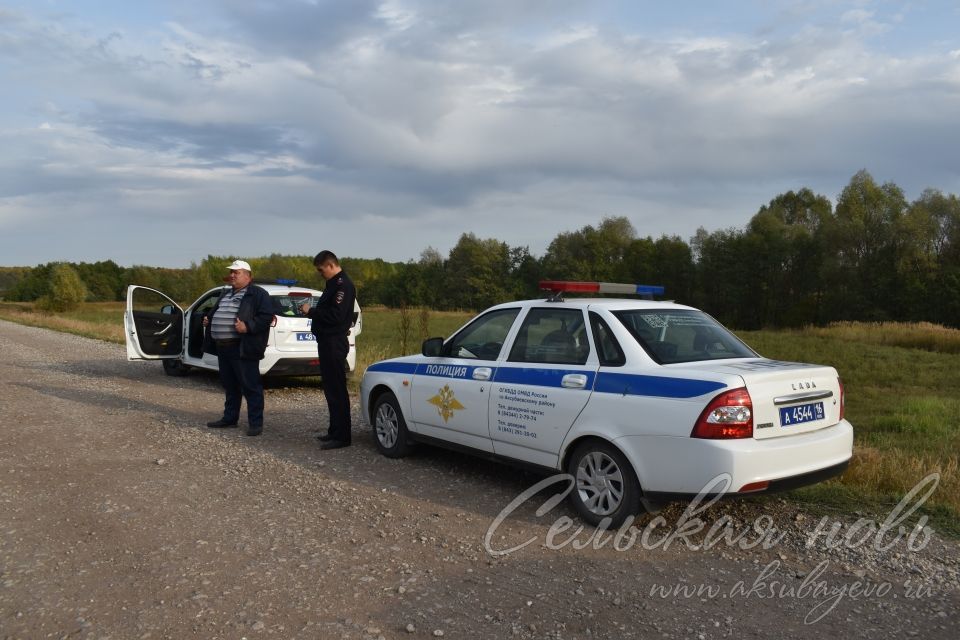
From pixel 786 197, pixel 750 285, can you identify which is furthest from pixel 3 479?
pixel 786 197

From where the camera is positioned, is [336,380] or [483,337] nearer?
[483,337]

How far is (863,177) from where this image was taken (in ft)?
194

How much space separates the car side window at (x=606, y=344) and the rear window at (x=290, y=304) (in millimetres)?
6727

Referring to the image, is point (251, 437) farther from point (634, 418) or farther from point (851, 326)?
point (851, 326)

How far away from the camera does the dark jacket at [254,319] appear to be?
27.3 feet

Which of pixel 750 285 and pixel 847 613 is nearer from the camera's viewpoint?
pixel 847 613

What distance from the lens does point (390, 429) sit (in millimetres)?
7332

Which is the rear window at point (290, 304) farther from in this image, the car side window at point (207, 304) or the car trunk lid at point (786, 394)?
the car trunk lid at point (786, 394)

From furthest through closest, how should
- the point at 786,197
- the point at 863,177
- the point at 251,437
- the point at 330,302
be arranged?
the point at 786,197
the point at 863,177
the point at 251,437
the point at 330,302

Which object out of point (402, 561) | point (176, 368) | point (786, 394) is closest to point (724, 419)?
point (786, 394)

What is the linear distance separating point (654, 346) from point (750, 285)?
2671 inches

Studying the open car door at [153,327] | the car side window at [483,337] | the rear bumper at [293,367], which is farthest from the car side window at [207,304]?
the car side window at [483,337]

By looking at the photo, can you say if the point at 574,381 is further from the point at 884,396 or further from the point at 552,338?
the point at 884,396

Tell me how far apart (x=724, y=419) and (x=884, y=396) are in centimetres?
1723
